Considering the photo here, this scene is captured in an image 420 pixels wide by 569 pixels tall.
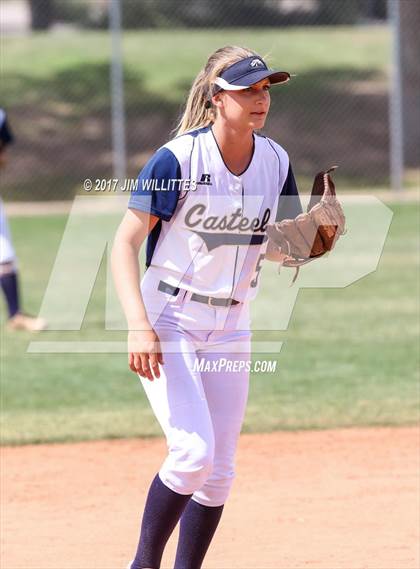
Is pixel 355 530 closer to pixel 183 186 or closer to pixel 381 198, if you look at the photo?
pixel 183 186

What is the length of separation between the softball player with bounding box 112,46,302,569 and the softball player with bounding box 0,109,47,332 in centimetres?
552

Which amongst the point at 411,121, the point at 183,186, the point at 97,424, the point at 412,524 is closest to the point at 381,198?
the point at 411,121

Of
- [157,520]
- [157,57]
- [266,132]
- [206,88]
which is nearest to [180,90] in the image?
[157,57]

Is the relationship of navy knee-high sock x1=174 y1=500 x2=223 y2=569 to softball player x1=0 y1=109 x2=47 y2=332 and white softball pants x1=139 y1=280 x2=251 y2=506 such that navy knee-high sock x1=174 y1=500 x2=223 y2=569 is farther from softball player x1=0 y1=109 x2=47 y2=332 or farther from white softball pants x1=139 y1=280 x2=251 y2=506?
softball player x1=0 y1=109 x2=47 y2=332

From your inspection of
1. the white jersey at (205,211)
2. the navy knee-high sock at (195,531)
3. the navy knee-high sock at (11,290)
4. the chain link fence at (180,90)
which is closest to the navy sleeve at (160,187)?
the white jersey at (205,211)

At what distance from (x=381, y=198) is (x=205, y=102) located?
13620 millimetres

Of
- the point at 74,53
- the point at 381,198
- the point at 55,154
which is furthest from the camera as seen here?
the point at 74,53

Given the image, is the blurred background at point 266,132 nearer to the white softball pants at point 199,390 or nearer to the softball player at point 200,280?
the softball player at point 200,280

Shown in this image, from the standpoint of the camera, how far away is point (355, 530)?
16.2ft

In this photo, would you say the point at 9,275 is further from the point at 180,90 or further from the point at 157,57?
the point at 157,57

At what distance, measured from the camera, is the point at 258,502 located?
5430mm

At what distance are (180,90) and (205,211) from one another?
60.4 ft

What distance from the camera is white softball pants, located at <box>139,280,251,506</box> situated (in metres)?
3.67

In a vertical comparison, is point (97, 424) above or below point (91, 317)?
above
